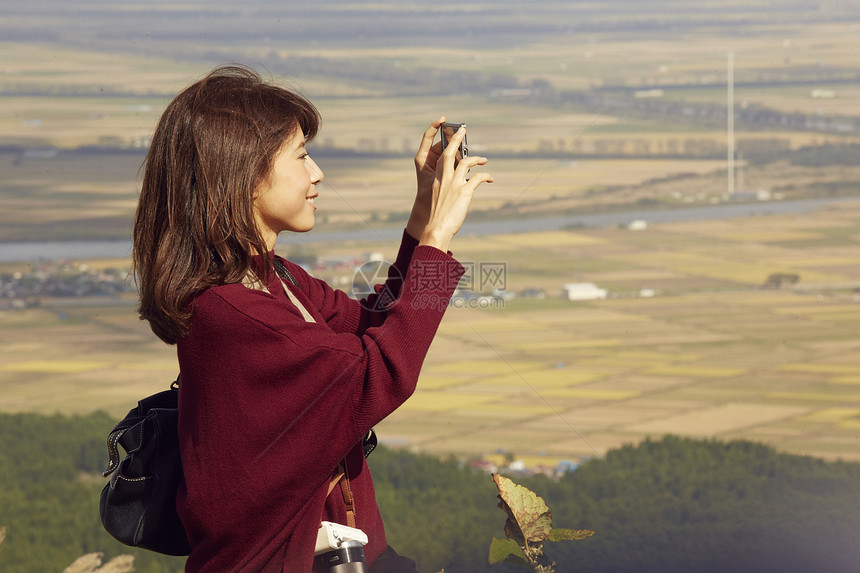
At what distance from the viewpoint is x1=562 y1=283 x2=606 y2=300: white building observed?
1575 centimetres

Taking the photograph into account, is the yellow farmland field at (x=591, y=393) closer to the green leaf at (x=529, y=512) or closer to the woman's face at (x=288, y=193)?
the green leaf at (x=529, y=512)

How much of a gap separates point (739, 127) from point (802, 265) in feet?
16.1

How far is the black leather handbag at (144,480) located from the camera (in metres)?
1.64

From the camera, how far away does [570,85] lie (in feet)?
67.6

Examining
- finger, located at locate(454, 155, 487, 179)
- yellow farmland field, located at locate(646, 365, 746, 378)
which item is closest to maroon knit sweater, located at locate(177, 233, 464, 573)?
finger, located at locate(454, 155, 487, 179)

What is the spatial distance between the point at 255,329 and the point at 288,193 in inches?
11.8

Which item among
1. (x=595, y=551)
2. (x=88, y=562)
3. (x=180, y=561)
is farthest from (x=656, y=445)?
(x=88, y=562)

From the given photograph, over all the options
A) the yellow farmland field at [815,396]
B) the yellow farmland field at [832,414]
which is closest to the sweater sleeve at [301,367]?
the yellow farmland field at [832,414]

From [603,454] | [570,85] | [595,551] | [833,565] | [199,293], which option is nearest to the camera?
[199,293]

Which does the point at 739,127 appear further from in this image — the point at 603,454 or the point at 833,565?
the point at 833,565

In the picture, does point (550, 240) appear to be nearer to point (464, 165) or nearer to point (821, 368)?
point (821, 368)

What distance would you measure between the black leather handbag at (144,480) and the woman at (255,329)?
57mm

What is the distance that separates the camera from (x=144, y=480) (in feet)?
5.39

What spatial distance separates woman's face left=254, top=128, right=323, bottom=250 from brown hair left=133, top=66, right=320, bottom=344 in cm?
2
